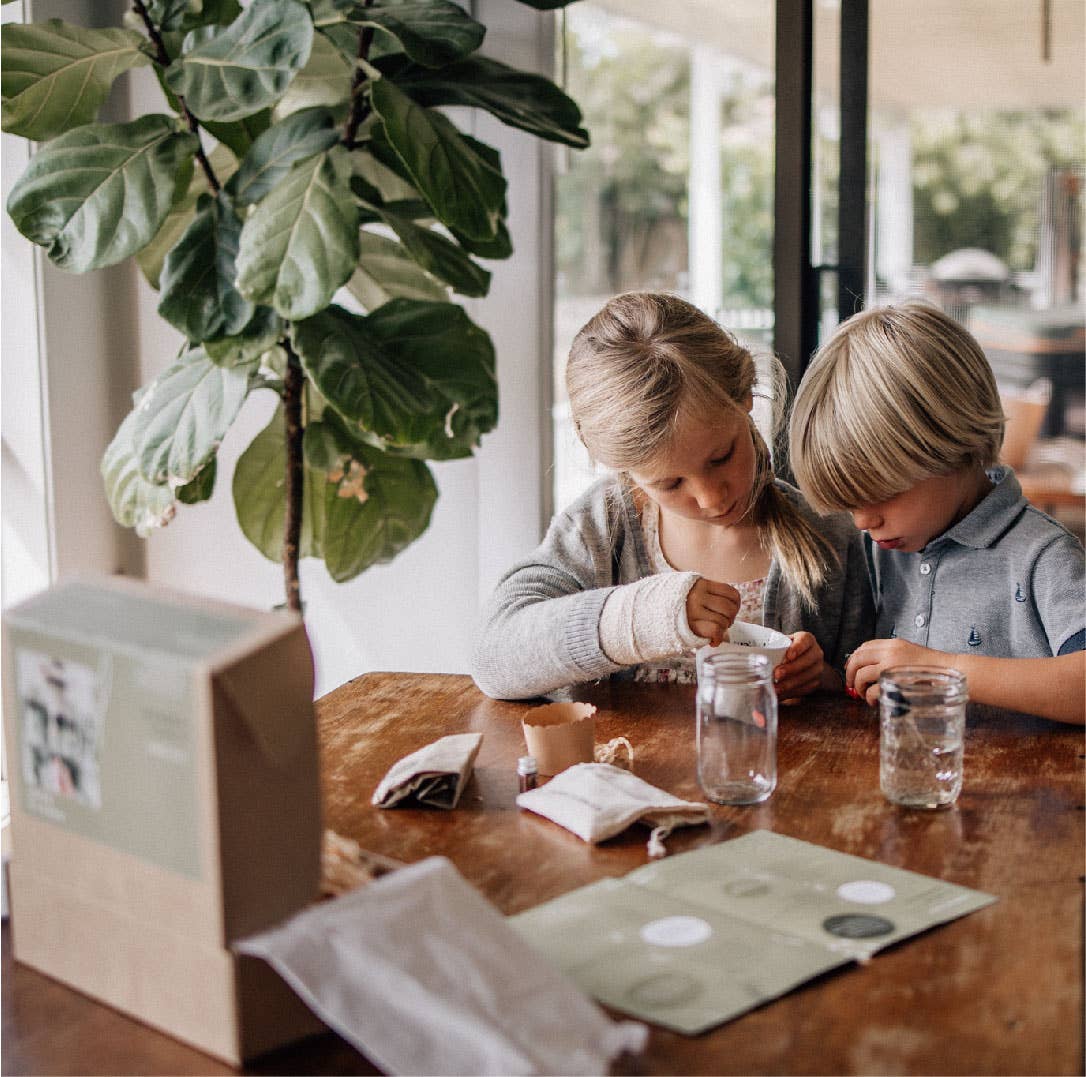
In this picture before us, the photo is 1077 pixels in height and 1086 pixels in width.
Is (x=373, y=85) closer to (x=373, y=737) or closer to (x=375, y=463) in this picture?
(x=375, y=463)

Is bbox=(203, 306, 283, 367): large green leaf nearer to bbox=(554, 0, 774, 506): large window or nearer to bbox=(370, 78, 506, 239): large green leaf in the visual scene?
bbox=(370, 78, 506, 239): large green leaf

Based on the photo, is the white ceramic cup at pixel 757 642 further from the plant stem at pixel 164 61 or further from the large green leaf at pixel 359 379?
the plant stem at pixel 164 61

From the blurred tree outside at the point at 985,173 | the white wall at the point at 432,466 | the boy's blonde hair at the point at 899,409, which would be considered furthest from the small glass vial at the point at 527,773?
the blurred tree outside at the point at 985,173

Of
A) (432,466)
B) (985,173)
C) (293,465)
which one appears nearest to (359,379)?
(293,465)

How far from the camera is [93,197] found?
150 centimetres

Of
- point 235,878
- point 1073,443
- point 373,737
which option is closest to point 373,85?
point 373,737

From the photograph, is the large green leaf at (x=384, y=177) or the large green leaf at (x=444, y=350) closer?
the large green leaf at (x=444, y=350)

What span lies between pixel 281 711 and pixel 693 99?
443 cm

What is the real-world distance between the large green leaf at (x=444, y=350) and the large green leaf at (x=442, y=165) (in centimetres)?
13

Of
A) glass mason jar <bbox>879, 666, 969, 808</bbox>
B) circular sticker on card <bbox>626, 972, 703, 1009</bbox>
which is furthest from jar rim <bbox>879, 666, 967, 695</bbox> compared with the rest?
circular sticker on card <bbox>626, 972, 703, 1009</bbox>

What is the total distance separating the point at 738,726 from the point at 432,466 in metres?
1.62

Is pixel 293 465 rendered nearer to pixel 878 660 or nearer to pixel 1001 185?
pixel 878 660

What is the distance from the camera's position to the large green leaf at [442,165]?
4.69ft

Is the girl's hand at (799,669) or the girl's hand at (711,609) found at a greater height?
the girl's hand at (711,609)
